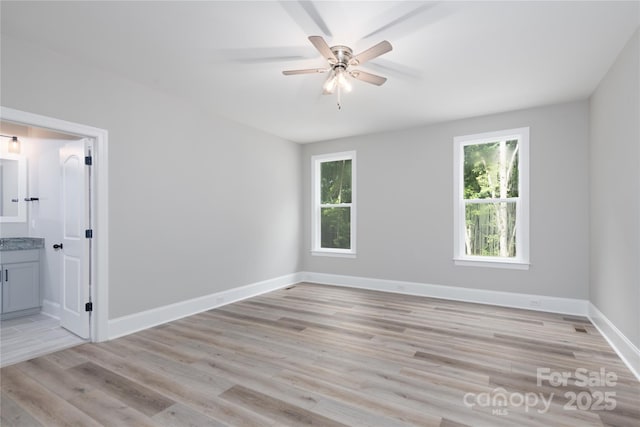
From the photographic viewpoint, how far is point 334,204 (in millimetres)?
6340

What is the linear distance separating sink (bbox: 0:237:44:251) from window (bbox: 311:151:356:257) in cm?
420

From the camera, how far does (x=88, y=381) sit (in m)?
2.55

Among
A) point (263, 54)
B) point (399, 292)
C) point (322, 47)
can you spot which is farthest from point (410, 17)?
point (399, 292)

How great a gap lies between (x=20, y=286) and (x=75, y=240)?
1.49 meters

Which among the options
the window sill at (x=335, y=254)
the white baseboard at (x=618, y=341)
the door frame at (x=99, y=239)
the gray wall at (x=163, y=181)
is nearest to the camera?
the white baseboard at (x=618, y=341)

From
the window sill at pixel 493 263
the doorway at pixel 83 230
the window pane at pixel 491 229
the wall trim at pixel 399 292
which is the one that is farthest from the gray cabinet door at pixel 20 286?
the window pane at pixel 491 229

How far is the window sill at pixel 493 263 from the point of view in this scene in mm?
4543

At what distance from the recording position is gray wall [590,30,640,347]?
269cm

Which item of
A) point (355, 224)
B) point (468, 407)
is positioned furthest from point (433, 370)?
point (355, 224)

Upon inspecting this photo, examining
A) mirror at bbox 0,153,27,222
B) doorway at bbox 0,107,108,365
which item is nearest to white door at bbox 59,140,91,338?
doorway at bbox 0,107,108,365

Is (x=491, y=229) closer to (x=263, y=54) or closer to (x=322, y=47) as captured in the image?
(x=322, y=47)

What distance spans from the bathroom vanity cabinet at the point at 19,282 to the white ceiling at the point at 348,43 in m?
2.75

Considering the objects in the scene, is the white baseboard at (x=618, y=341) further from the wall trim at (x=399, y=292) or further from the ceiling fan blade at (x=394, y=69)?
the ceiling fan blade at (x=394, y=69)

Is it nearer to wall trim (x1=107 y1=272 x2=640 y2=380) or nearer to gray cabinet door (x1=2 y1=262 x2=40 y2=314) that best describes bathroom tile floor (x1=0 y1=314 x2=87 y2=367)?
gray cabinet door (x1=2 y1=262 x2=40 y2=314)
